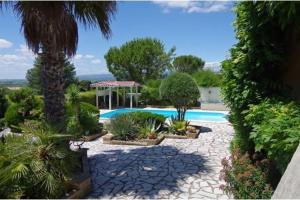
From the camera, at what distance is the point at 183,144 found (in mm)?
12859

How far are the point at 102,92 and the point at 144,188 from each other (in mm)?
23603

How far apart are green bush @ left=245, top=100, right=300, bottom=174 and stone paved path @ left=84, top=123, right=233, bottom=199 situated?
9.34ft

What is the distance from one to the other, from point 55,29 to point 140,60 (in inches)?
1408

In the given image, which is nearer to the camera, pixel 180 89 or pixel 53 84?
pixel 53 84

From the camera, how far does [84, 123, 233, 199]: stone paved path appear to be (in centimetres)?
731

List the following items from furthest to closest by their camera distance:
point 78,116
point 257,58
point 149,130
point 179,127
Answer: point 179,127 < point 78,116 < point 149,130 < point 257,58

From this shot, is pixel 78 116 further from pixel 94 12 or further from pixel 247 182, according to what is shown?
pixel 247 182

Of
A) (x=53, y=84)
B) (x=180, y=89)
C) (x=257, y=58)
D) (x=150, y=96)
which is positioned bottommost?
(x=150, y=96)

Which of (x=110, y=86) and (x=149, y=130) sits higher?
(x=110, y=86)

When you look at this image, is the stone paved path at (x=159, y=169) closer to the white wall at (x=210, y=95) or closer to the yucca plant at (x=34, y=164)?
the yucca plant at (x=34, y=164)

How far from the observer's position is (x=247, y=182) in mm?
5832

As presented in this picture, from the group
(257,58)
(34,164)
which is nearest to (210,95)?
(257,58)

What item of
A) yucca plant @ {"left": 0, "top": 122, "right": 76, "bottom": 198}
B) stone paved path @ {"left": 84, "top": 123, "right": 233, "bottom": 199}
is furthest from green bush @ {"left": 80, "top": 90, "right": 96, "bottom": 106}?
yucca plant @ {"left": 0, "top": 122, "right": 76, "bottom": 198}

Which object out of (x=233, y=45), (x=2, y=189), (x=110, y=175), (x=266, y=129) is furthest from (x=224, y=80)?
(x=2, y=189)
